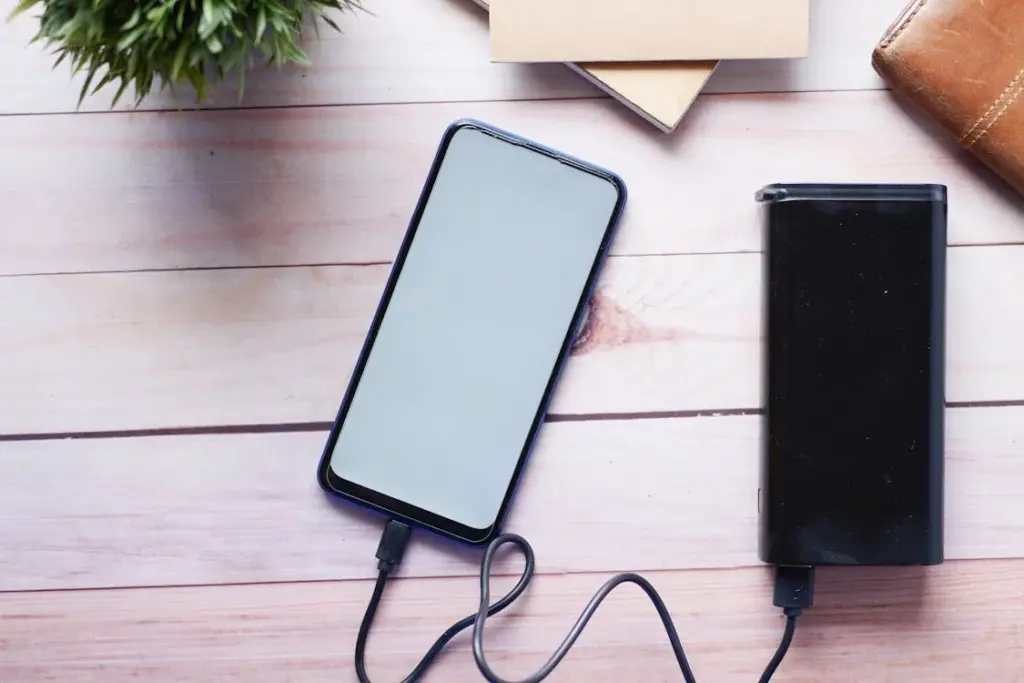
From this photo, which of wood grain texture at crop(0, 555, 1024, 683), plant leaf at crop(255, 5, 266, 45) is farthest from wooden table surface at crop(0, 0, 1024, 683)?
plant leaf at crop(255, 5, 266, 45)

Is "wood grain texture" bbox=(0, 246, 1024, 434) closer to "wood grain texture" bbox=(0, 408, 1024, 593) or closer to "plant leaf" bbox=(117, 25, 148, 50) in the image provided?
"wood grain texture" bbox=(0, 408, 1024, 593)

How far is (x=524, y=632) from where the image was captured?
0.50 m

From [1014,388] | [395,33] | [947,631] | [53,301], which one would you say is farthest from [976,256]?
[53,301]

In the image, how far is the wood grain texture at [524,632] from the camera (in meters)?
0.50

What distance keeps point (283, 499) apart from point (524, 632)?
0.16 m

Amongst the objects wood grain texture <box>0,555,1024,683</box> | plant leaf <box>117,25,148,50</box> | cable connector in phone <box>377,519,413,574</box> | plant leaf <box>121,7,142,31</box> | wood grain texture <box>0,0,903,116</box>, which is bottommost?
wood grain texture <box>0,555,1024,683</box>

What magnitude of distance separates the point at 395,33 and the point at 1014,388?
0.41 metres

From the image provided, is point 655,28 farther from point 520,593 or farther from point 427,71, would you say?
point 520,593

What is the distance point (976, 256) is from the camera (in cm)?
50

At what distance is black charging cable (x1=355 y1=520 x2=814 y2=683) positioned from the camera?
48 cm

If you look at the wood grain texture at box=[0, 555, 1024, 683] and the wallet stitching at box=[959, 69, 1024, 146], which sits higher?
the wallet stitching at box=[959, 69, 1024, 146]

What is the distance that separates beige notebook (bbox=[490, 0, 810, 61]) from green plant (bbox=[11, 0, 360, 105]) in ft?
0.37

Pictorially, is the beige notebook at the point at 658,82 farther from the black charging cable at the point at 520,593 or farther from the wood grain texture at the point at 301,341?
the black charging cable at the point at 520,593

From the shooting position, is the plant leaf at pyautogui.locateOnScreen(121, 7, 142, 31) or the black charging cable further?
the black charging cable
